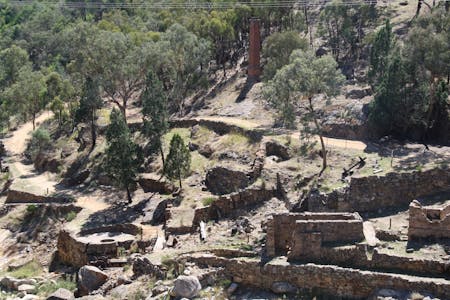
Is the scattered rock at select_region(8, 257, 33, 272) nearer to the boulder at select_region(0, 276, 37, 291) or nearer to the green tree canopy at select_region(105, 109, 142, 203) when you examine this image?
the boulder at select_region(0, 276, 37, 291)

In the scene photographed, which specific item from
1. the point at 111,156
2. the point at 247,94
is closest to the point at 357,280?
the point at 111,156

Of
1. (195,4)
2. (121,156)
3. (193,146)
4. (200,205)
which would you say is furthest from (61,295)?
(195,4)

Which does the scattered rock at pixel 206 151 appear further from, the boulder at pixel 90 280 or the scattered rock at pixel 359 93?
the boulder at pixel 90 280

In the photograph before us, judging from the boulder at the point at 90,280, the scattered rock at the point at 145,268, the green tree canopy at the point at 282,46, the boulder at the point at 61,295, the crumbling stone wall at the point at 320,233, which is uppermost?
the green tree canopy at the point at 282,46

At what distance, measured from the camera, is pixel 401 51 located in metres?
44.3

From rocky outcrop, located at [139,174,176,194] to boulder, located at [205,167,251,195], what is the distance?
118 inches

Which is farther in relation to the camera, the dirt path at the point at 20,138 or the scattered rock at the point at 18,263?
the dirt path at the point at 20,138

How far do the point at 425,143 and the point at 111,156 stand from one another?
21.5m

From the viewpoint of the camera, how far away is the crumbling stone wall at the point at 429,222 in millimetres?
26047

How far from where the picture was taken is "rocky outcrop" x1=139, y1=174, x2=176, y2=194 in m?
44.4

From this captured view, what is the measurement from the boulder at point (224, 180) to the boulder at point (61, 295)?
1335 centimetres

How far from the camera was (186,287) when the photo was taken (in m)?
25.6

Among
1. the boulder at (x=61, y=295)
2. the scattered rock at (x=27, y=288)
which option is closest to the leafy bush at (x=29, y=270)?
the scattered rock at (x=27, y=288)

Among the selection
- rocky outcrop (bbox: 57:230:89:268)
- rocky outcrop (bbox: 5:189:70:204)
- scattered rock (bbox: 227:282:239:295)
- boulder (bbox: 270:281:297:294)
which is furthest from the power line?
boulder (bbox: 270:281:297:294)
